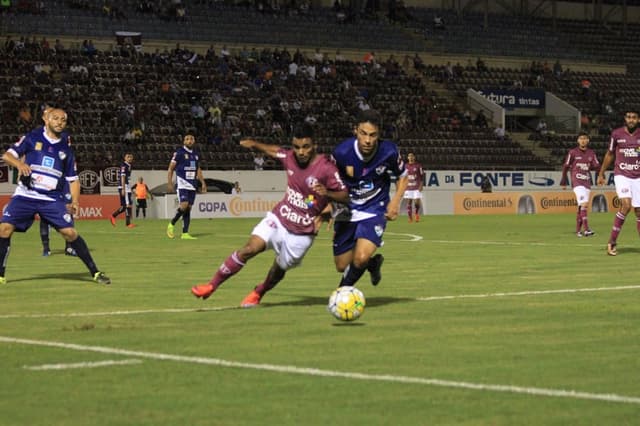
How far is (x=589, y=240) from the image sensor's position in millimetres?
30812

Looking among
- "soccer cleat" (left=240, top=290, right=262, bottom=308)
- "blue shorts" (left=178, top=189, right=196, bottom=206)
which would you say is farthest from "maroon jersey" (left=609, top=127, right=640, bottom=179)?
"blue shorts" (left=178, top=189, right=196, bottom=206)

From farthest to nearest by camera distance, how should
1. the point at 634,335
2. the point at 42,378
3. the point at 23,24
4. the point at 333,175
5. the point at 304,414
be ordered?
the point at 23,24, the point at 333,175, the point at 634,335, the point at 42,378, the point at 304,414

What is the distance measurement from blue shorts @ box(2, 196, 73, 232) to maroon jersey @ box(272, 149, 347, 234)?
17.7 feet

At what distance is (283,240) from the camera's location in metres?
13.3

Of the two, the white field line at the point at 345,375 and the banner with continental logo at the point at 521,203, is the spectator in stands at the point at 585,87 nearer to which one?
the banner with continental logo at the point at 521,203

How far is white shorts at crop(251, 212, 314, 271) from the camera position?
13.2m

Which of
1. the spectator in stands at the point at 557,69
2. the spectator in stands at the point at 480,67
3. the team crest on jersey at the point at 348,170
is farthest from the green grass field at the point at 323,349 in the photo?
the spectator in stands at the point at 557,69

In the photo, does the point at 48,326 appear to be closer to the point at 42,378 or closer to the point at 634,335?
the point at 42,378

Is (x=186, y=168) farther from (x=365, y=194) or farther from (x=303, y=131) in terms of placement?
(x=303, y=131)

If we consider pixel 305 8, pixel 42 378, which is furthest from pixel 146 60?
pixel 42 378

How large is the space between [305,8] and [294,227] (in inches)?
2333

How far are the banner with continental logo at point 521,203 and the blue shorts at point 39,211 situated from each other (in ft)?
138

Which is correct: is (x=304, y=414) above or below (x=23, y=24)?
below

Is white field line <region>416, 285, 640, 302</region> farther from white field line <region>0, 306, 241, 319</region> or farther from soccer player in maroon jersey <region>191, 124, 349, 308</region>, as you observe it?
white field line <region>0, 306, 241, 319</region>
